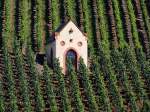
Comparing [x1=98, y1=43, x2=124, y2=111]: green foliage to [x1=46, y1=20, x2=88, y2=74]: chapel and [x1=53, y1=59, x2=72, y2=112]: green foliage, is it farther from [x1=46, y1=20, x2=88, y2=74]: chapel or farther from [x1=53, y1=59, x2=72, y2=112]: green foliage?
[x1=53, y1=59, x2=72, y2=112]: green foliage

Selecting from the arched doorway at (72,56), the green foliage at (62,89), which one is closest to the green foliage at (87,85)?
the arched doorway at (72,56)

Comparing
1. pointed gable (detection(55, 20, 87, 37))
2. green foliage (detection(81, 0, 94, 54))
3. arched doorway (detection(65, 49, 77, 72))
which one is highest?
green foliage (detection(81, 0, 94, 54))

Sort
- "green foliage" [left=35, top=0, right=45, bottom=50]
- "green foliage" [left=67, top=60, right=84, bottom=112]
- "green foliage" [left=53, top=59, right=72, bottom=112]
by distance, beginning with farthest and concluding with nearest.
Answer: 1. "green foliage" [left=35, top=0, right=45, bottom=50]
2. "green foliage" [left=67, top=60, right=84, bottom=112]
3. "green foliage" [left=53, top=59, right=72, bottom=112]

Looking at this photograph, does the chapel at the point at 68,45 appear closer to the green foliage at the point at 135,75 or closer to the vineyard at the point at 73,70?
the vineyard at the point at 73,70

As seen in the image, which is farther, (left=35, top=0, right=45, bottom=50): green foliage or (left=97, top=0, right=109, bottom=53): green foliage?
(left=97, top=0, right=109, bottom=53): green foliage

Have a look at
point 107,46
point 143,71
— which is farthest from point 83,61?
point 107,46

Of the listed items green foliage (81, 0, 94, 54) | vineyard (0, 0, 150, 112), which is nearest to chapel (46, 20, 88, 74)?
vineyard (0, 0, 150, 112)

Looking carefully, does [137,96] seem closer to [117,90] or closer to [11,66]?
[117,90]

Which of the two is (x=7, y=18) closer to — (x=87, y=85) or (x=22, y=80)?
(x=22, y=80)
